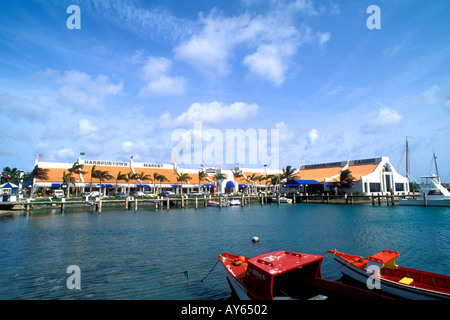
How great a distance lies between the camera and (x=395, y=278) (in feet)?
38.7

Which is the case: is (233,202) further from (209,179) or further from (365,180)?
(365,180)

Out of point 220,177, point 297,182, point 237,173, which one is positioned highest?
point 237,173

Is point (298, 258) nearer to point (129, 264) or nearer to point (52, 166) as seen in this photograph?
point (129, 264)

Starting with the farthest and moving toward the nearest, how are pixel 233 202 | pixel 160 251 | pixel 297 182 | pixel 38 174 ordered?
1. pixel 297 182
2. pixel 233 202
3. pixel 38 174
4. pixel 160 251

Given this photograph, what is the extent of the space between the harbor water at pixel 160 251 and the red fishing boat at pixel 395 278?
1.88 meters

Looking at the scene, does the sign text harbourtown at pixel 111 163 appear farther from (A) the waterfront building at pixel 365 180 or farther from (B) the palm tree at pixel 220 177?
(A) the waterfront building at pixel 365 180

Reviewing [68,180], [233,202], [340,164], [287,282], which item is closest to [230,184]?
[233,202]

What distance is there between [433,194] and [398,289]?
59.8 m

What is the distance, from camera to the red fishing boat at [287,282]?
998cm

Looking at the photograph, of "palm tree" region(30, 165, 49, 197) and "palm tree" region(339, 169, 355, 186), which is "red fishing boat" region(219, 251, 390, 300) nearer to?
Answer: "palm tree" region(30, 165, 49, 197)

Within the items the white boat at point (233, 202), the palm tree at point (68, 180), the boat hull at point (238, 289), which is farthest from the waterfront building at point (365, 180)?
the boat hull at point (238, 289)

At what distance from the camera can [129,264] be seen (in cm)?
1702

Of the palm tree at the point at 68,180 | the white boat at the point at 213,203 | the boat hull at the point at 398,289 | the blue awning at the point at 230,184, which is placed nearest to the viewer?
the boat hull at the point at 398,289
